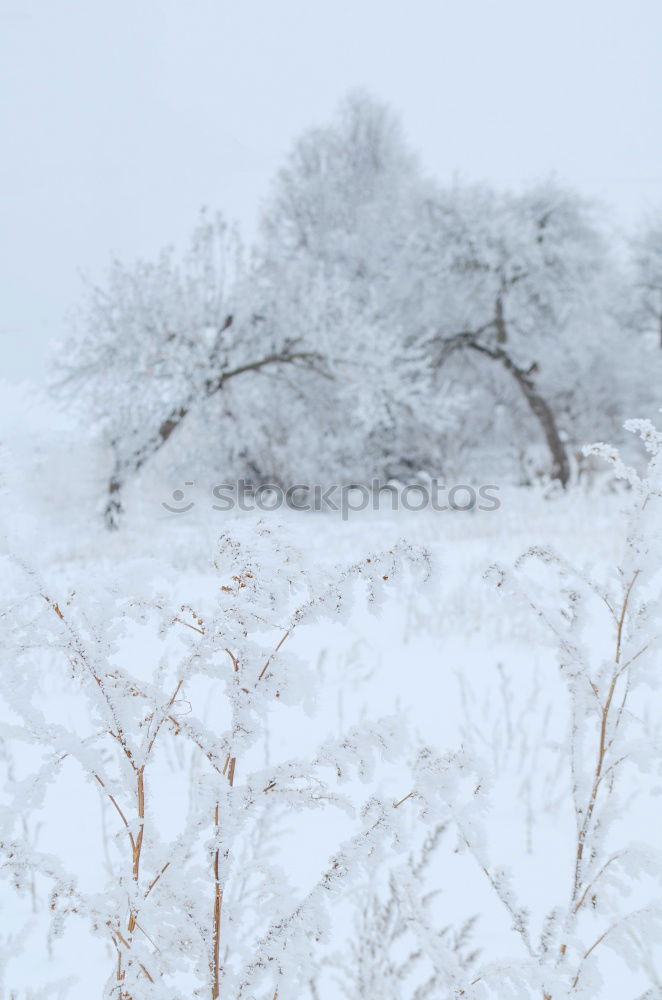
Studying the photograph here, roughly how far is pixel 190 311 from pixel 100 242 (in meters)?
1.97

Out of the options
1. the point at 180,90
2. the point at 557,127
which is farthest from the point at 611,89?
the point at 180,90

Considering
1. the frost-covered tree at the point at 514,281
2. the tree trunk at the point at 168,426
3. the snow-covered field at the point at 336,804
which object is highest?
the frost-covered tree at the point at 514,281

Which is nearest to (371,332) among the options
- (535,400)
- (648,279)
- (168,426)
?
(168,426)

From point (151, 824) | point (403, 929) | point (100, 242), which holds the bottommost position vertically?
point (403, 929)

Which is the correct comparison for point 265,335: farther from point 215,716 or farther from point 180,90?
point 215,716

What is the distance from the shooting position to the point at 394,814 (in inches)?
31.6

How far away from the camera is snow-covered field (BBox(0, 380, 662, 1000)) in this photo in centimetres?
79

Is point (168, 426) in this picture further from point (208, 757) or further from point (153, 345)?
point (208, 757)

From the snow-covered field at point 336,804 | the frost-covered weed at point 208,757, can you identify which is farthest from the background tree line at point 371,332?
the frost-covered weed at point 208,757

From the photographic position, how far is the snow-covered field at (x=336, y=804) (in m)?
0.79

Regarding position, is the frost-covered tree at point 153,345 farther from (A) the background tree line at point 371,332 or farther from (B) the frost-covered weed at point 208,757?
(B) the frost-covered weed at point 208,757

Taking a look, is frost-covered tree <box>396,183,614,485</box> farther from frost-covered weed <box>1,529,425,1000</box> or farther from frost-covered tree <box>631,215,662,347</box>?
frost-covered weed <box>1,529,425,1000</box>

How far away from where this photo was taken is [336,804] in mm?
817

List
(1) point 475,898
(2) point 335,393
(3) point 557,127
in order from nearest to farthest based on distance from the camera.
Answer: (1) point 475,898 → (2) point 335,393 → (3) point 557,127
